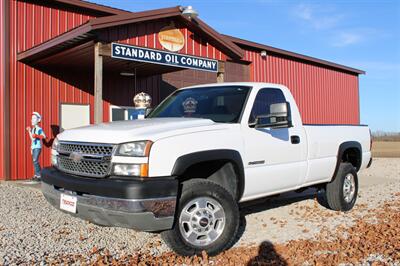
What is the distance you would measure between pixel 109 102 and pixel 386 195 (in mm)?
8366

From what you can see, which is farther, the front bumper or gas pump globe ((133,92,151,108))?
gas pump globe ((133,92,151,108))

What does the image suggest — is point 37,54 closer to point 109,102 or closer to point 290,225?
point 109,102

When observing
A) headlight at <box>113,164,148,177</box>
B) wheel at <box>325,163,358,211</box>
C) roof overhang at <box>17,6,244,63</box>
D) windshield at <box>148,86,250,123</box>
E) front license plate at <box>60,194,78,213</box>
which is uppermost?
roof overhang at <box>17,6,244,63</box>

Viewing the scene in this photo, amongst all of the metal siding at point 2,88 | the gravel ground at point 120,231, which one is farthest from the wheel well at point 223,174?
the metal siding at point 2,88

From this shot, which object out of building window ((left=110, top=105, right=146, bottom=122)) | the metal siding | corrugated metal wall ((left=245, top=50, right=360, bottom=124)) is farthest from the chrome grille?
corrugated metal wall ((left=245, top=50, right=360, bottom=124))

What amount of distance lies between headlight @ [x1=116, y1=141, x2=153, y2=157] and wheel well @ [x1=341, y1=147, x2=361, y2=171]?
4505mm

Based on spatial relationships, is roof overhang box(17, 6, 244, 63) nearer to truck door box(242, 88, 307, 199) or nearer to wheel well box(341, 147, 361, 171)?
truck door box(242, 88, 307, 199)

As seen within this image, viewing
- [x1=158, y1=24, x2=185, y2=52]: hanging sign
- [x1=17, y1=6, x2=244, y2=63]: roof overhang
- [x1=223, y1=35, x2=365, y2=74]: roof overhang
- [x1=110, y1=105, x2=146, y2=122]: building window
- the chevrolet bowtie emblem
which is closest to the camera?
the chevrolet bowtie emblem

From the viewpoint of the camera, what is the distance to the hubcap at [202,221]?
4.37m

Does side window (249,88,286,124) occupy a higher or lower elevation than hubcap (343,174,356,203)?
higher

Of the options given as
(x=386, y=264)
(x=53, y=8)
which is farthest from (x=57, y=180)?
(x=53, y=8)

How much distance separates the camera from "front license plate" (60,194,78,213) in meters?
4.34

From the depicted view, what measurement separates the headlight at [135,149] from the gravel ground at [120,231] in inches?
47.1

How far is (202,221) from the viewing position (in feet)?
14.5
